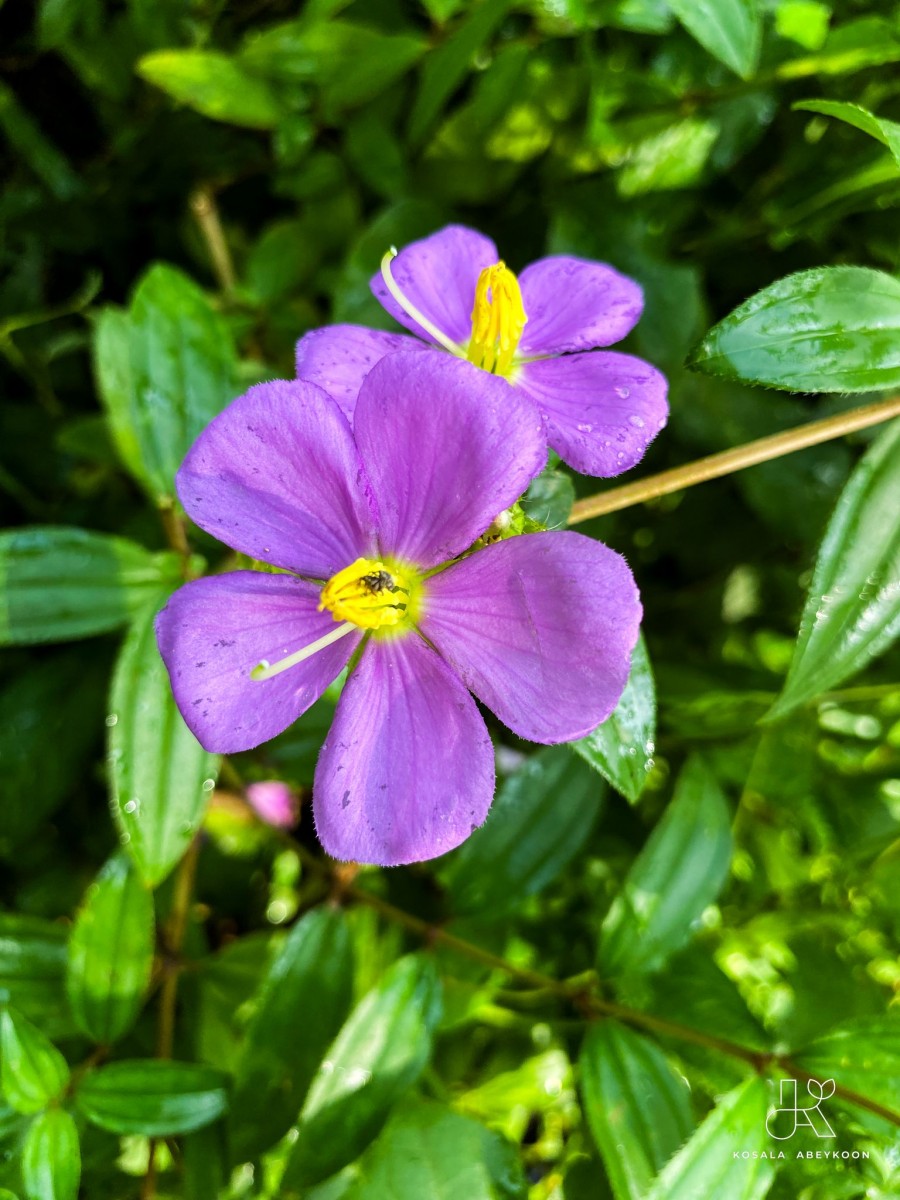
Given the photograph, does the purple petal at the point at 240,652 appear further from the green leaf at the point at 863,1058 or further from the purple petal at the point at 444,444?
the green leaf at the point at 863,1058

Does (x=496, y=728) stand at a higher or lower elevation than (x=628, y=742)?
Result: lower

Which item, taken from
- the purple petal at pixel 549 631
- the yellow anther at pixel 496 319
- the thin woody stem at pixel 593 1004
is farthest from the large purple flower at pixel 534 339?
the thin woody stem at pixel 593 1004

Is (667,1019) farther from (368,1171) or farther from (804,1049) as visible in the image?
(368,1171)

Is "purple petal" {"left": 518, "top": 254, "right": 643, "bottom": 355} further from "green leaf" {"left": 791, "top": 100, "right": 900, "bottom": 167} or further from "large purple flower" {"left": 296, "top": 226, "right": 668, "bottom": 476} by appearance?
"green leaf" {"left": 791, "top": 100, "right": 900, "bottom": 167}

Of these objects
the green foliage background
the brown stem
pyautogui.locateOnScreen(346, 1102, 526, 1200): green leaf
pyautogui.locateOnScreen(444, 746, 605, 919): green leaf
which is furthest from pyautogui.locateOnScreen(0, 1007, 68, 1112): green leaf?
the brown stem

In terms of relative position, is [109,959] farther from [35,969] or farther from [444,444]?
[444,444]

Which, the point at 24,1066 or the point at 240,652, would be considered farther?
the point at 24,1066

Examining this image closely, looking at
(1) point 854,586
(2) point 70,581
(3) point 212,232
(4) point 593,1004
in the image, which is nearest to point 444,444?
(1) point 854,586
